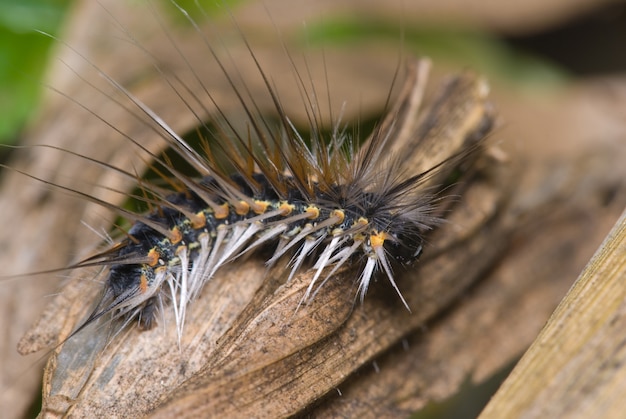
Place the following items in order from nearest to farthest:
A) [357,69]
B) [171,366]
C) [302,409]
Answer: [302,409], [171,366], [357,69]

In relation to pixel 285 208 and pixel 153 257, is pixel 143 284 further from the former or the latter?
pixel 285 208

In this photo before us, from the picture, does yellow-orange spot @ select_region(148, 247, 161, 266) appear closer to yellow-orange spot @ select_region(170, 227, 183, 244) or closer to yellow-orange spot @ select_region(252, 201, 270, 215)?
yellow-orange spot @ select_region(170, 227, 183, 244)

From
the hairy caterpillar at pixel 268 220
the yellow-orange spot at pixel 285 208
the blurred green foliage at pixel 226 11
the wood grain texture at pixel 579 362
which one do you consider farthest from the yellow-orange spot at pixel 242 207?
the blurred green foliage at pixel 226 11

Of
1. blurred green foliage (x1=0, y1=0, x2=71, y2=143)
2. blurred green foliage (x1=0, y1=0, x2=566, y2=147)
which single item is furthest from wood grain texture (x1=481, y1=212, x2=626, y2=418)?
blurred green foliage (x1=0, y1=0, x2=71, y2=143)

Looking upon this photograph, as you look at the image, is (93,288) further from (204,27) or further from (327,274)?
(204,27)

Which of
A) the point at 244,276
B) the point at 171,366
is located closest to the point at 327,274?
the point at 244,276

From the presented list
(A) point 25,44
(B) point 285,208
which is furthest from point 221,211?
(A) point 25,44
